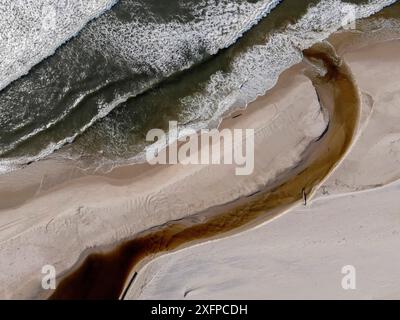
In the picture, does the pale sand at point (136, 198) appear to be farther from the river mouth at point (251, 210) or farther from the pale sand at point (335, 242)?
the pale sand at point (335, 242)

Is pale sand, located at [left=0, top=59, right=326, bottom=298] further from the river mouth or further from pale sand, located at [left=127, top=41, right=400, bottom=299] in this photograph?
pale sand, located at [left=127, top=41, right=400, bottom=299]

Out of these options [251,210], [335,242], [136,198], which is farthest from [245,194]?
[136,198]

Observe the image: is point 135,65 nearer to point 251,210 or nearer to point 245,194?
point 245,194

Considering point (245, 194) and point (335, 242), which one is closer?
point (335, 242)

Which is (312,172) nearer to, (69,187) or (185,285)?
(185,285)

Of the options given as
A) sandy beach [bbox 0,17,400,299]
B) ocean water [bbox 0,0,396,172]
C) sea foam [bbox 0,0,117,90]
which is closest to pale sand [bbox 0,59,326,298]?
sandy beach [bbox 0,17,400,299]

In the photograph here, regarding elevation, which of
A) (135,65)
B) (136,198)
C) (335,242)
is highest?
(135,65)
